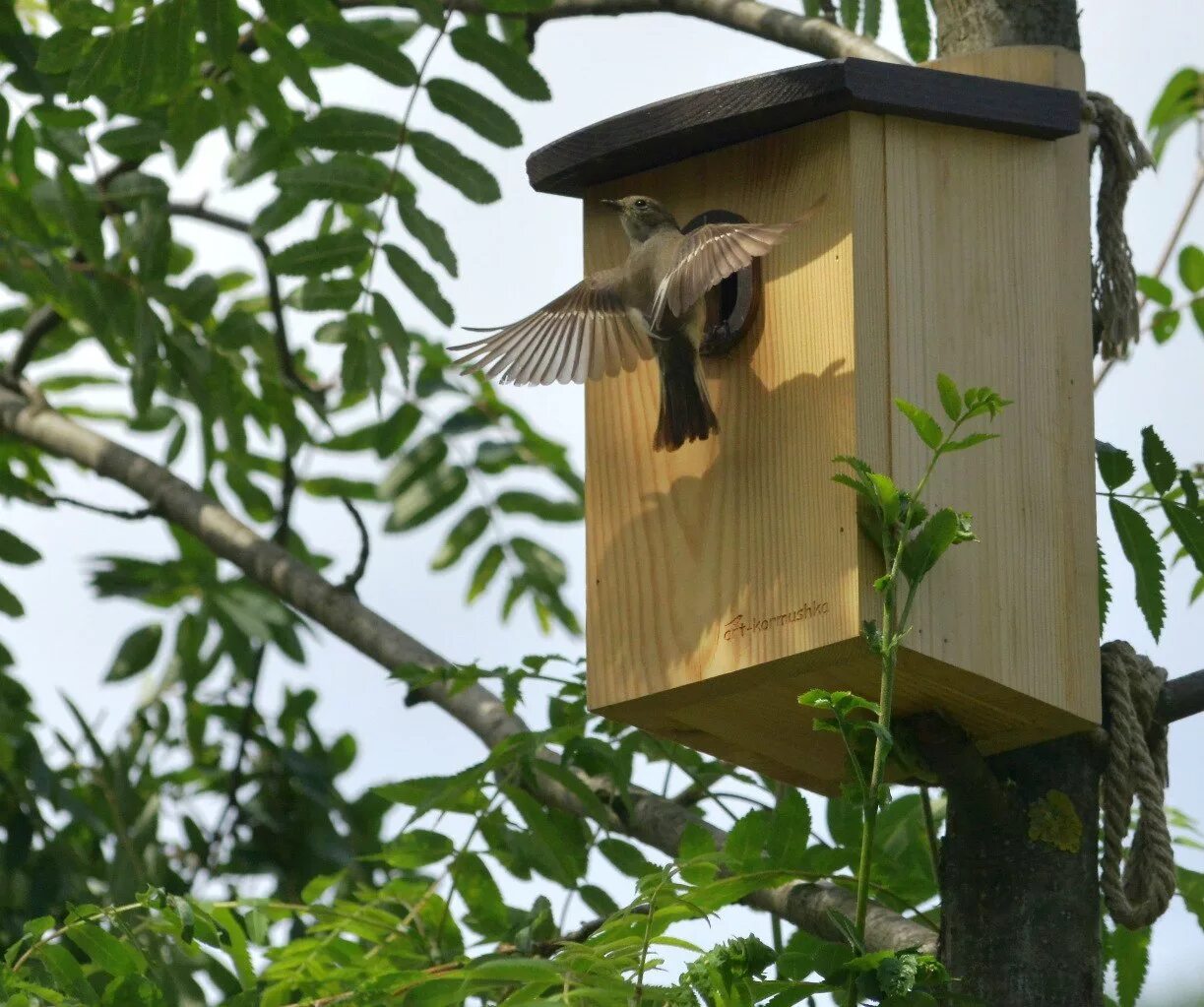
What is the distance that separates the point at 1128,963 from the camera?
12.9 feet

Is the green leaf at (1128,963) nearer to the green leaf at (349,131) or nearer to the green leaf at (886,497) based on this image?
the green leaf at (886,497)

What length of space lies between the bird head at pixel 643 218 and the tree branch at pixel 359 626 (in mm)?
936

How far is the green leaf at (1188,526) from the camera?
12.7ft

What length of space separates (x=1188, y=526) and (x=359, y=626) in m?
1.84

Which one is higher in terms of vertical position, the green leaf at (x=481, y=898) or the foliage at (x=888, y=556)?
the foliage at (x=888, y=556)

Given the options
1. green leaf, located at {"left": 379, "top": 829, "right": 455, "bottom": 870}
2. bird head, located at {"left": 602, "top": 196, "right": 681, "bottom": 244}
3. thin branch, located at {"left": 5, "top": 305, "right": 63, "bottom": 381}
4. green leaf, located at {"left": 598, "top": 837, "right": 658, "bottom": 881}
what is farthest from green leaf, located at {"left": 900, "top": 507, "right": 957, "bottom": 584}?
thin branch, located at {"left": 5, "top": 305, "right": 63, "bottom": 381}

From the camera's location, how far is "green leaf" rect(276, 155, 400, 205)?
477 cm

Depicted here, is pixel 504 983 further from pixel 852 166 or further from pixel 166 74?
pixel 166 74

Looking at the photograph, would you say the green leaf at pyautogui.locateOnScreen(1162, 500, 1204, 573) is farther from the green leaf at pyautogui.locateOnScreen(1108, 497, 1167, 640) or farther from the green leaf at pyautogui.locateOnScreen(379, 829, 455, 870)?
the green leaf at pyautogui.locateOnScreen(379, 829, 455, 870)

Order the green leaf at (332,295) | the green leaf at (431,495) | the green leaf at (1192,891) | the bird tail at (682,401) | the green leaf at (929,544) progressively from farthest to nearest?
the green leaf at (431,495) < the green leaf at (332,295) < the green leaf at (1192,891) < the bird tail at (682,401) < the green leaf at (929,544)

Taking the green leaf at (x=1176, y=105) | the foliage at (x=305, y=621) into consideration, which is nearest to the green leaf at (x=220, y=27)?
the foliage at (x=305, y=621)

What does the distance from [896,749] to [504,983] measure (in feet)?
2.52

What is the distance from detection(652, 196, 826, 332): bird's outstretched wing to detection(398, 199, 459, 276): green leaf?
0.95 meters

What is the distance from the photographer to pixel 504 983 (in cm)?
333
